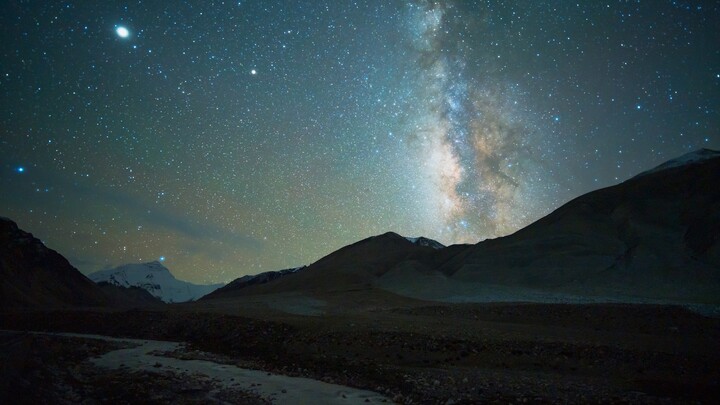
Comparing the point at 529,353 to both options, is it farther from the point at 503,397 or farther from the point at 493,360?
the point at 503,397

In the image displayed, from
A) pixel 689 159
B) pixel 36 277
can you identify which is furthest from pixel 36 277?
pixel 689 159

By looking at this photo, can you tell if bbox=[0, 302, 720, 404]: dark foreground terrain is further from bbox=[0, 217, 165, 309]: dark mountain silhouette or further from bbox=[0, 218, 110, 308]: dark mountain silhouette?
bbox=[0, 218, 110, 308]: dark mountain silhouette

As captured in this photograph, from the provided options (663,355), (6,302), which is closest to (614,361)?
(663,355)

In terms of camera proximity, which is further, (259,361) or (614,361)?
(259,361)

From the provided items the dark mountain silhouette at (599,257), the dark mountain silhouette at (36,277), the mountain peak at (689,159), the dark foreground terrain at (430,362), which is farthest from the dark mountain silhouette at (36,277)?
the mountain peak at (689,159)

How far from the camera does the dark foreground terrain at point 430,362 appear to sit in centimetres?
1188

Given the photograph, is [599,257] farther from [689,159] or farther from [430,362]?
[430,362]

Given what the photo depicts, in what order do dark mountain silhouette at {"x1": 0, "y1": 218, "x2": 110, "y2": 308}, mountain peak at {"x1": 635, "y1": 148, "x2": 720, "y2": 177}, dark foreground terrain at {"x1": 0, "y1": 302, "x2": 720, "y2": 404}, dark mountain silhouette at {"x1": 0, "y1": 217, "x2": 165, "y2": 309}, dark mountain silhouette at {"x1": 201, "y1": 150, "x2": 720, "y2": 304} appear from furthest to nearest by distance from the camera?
mountain peak at {"x1": 635, "y1": 148, "x2": 720, "y2": 177} → dark mountain silhouette at {"x1": 0, "y1": 218, "x2": 110, "y2": 308} → dark mountain silhouette at {"x1": 0, "y1": 217, "x2": 165, "y2": 309} → dark mountain silhouette at {"x1": 201, "y1": 150, "x2": 720, "y2": 304} → dark foreground terrain at {"x1": 0, "y1": 302, "x2": 720, "y2": 404}

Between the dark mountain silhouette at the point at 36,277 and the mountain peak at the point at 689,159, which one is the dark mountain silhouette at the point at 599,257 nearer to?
the mountain peak at the point at 689,159

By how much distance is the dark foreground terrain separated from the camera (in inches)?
468

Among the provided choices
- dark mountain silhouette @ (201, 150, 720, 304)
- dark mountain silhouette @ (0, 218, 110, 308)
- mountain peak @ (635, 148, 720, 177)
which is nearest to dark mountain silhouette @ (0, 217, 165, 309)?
dark mountain silhouette @ (0, 218, 110, 308)

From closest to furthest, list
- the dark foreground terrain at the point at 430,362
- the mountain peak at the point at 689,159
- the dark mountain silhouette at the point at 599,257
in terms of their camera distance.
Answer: the dark foreground terrain at the point at 430,362 < the dark mountain silhouette at the point at 599,257 < the mountain peak at the point at 689,159

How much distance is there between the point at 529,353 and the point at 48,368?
65.9 ft

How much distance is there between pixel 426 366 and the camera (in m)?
→ 15.5
